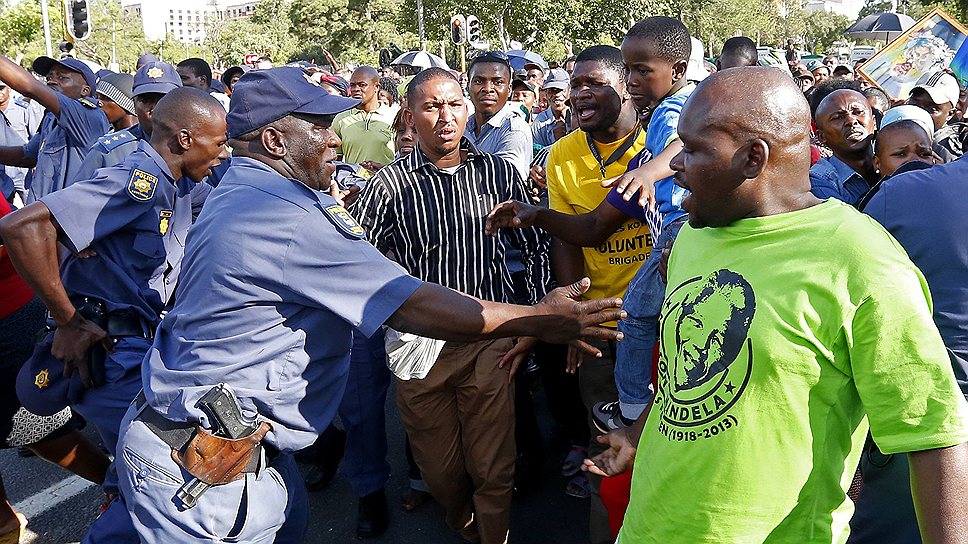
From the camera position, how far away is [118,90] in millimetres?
5465

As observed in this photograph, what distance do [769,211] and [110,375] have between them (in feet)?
8.95

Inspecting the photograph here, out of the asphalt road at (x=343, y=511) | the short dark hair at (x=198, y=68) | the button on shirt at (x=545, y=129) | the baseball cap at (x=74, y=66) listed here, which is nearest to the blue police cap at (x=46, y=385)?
the asphalt road at (x=343, y=511)

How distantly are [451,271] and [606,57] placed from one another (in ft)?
4.05

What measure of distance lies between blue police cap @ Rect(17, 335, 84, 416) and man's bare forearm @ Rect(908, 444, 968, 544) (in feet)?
10.0

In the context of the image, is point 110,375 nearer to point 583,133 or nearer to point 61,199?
point 61,199

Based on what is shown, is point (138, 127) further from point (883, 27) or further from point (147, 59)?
point (883, 27)

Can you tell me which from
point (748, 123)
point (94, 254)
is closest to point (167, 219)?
point (94, 254)

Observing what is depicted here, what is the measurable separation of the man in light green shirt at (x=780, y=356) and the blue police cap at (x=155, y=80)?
388 centimetres

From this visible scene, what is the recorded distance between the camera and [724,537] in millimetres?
1650

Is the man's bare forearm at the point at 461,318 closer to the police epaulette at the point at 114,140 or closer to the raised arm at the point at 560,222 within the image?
the raised arm at the point at 560,222

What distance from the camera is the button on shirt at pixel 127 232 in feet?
9.87

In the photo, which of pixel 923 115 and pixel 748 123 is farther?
pixel 923 115

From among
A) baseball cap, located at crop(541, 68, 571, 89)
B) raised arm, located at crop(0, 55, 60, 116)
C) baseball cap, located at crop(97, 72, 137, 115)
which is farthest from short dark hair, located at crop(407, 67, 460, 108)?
baseball cap, located at crop(541, 68, 571, 89)

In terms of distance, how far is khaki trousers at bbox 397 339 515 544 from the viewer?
3.43 m
